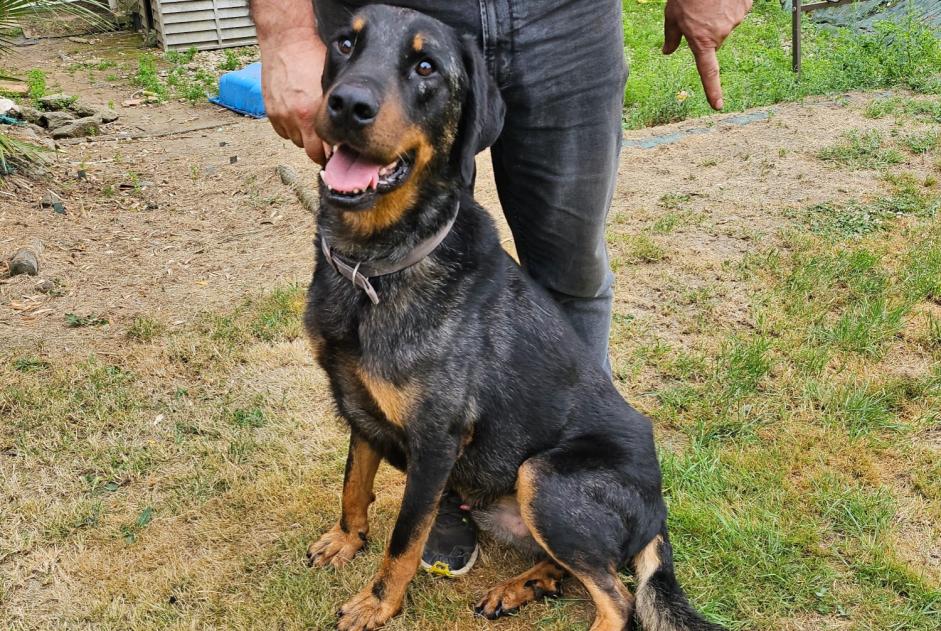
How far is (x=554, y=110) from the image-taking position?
2793 mm

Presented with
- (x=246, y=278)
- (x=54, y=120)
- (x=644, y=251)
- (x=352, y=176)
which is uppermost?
(x=352, y=176)

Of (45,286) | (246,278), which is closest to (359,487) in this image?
(246,278)

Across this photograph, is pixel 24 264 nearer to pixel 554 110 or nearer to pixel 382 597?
pixel 382 597

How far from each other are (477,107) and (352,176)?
1.56 ft

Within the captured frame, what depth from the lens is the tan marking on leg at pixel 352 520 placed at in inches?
120

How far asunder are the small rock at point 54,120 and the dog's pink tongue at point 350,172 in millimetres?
8009

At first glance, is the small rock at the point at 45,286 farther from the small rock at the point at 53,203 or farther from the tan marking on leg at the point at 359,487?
the tan marking on leg at the point at 359,487

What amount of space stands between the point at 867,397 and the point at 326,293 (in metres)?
2.85

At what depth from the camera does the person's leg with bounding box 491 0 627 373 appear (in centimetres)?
269

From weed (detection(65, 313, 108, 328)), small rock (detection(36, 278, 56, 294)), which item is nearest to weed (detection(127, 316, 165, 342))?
weed (detection(65, 313, 108, 328))

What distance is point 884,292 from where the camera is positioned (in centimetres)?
492

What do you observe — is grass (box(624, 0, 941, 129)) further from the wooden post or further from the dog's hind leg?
the dog's hind leg

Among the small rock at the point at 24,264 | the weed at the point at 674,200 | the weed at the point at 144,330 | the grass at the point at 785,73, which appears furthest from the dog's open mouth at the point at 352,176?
the grass at the point at 785,73

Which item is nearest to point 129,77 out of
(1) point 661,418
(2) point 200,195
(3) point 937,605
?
(2) point 200,195
